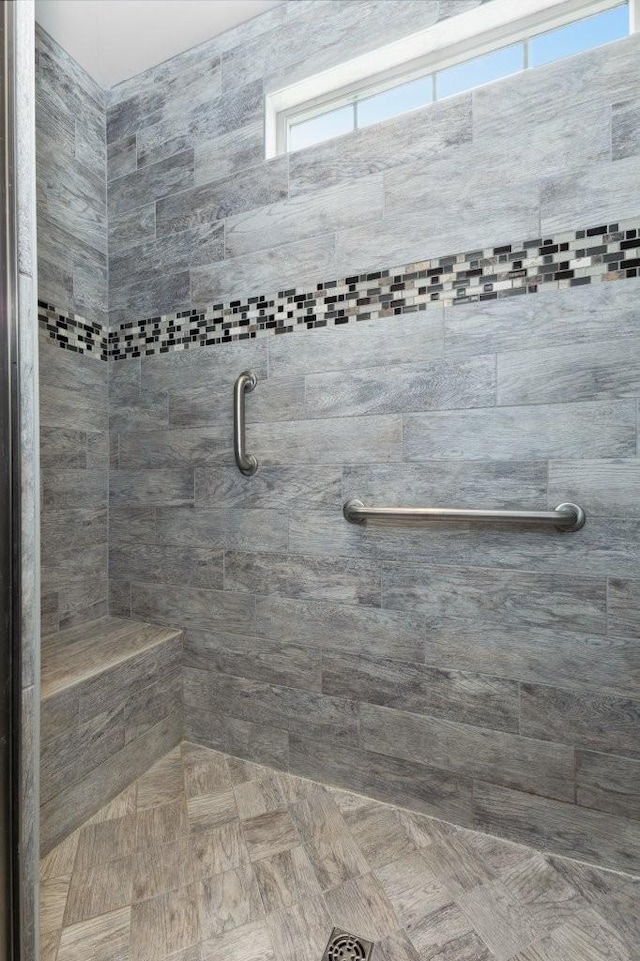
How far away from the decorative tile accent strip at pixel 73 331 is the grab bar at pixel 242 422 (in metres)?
0.70

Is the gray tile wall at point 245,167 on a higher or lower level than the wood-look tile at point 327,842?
higher

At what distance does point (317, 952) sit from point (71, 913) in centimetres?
59

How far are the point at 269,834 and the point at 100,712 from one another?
0.63 metres

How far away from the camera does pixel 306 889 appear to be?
116cm

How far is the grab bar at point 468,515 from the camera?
1221 millimetres

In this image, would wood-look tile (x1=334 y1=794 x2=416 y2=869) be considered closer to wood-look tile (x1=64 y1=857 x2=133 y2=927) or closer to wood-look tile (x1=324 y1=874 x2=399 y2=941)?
wood-look tile (x1=324 y1=874 x2=399 y2=941)

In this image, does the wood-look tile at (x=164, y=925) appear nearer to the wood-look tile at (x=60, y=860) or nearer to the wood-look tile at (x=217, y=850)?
the wood-look tile at (x=217, y=850)

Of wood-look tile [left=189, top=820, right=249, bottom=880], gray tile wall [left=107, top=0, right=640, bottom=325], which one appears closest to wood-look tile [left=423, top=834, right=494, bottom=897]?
wood-look tile [left=189, top=820, right=249, bottom=880]

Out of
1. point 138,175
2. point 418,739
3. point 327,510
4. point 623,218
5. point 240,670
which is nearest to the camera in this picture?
point 623,218

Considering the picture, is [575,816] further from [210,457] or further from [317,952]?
[210,457]

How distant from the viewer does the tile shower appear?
3.99 feet

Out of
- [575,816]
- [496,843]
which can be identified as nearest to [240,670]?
[496,843]

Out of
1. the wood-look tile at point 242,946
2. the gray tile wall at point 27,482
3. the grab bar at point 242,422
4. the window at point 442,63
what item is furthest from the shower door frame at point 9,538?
the window at point 442,63

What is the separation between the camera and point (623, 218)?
1.19m
